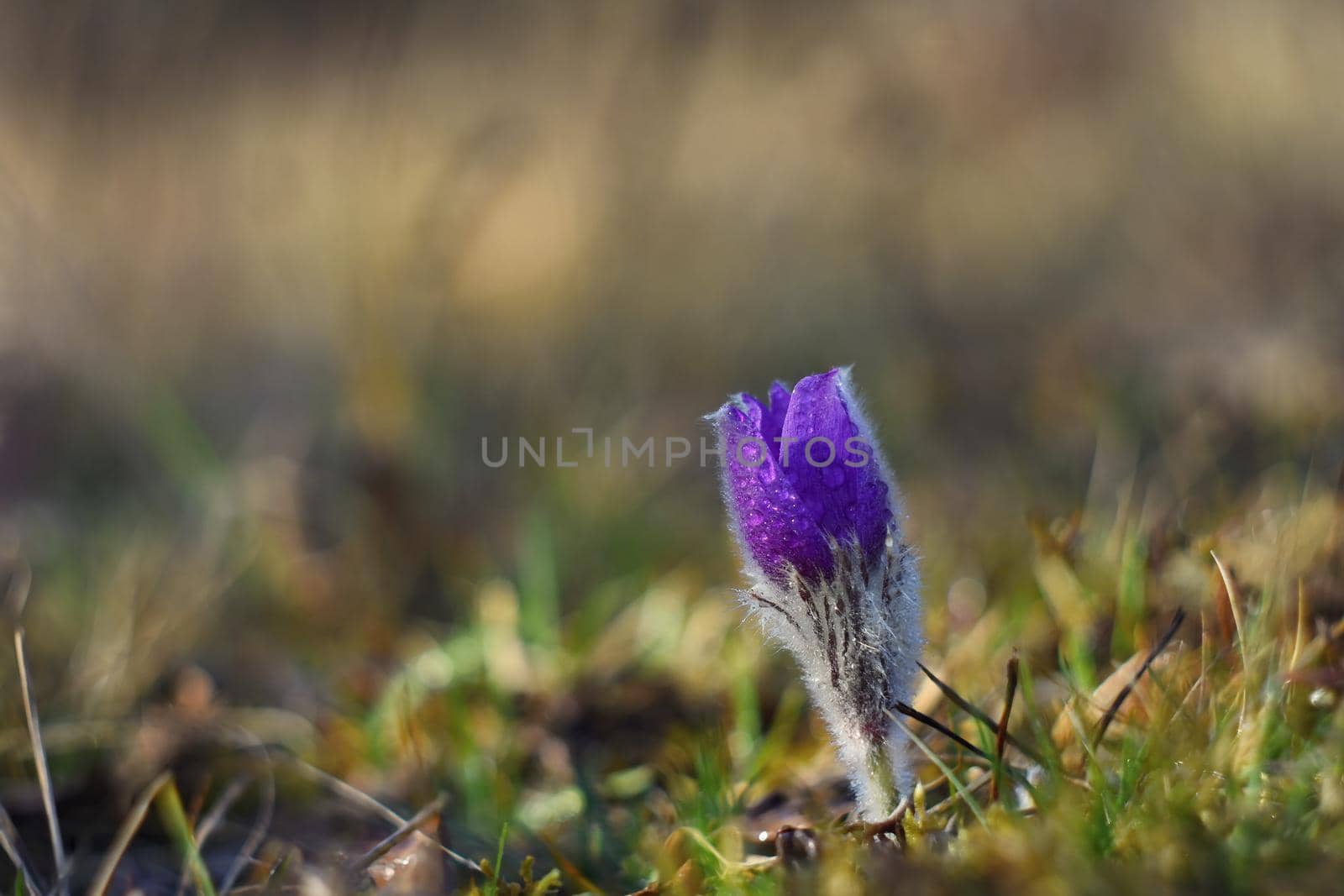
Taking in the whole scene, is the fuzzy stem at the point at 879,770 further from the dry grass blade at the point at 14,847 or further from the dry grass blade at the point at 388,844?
the dry grass blade at the point at 14,847

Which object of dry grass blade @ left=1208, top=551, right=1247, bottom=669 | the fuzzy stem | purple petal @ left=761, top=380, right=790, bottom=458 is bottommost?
the fuzzy stem

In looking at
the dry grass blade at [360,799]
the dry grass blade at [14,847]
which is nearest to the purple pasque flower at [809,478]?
the dry grass blade at [360,799]

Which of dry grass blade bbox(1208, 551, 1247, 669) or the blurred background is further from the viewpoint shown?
the blurred background

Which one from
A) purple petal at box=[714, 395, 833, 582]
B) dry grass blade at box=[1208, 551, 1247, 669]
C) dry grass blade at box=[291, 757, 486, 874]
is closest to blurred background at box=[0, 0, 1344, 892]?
dry grass blade at box=[291, 757, 486, 874]

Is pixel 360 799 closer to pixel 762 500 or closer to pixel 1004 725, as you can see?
pixel 762 500

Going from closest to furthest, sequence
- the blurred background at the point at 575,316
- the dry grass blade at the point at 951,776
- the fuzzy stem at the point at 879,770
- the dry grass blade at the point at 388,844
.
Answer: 1. the dry grass blade at the point at 951,776
2. the fuzzy stem at the point at 879,770
3. the dry grass blade at the point at 388,844
4. the blurred background at the point at 575,316

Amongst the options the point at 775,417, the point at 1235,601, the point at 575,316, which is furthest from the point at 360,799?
the point at 575,316

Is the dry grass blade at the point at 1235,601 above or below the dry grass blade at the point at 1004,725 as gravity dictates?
above

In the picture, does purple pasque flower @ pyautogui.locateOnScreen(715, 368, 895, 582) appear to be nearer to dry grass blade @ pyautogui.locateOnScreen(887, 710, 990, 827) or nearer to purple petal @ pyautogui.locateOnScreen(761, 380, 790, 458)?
purple petal @ pyautogui.locateOnScreen(761, 380, 790, 458)
